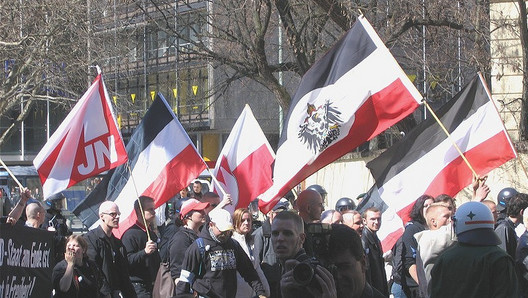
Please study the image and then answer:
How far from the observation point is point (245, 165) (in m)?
12.5

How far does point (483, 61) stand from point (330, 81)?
9.41 meters

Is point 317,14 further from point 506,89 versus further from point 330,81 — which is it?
point 330,81

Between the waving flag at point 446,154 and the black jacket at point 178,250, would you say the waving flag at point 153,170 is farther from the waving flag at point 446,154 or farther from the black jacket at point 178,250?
the waving flag at point 446,154

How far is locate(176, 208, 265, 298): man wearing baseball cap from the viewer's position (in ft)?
27.9

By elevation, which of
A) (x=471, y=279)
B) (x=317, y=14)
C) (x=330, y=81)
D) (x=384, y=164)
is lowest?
(x=471, y=279)

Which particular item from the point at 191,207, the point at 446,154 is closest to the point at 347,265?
the point at 191,207

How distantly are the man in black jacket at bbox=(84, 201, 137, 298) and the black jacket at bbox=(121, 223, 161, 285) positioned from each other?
41 cm

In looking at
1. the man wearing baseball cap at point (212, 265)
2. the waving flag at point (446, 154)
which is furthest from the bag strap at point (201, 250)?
the waving flag at point (446, 154)

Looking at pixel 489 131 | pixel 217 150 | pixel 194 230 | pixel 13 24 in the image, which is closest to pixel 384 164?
pixel 489 131

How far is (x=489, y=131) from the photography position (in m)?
9.67

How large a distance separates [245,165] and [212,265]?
401 cm

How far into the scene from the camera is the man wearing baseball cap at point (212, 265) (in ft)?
27.9

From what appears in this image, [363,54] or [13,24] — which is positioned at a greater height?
[13,24]

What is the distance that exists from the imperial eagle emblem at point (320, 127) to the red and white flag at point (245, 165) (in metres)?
3.09
